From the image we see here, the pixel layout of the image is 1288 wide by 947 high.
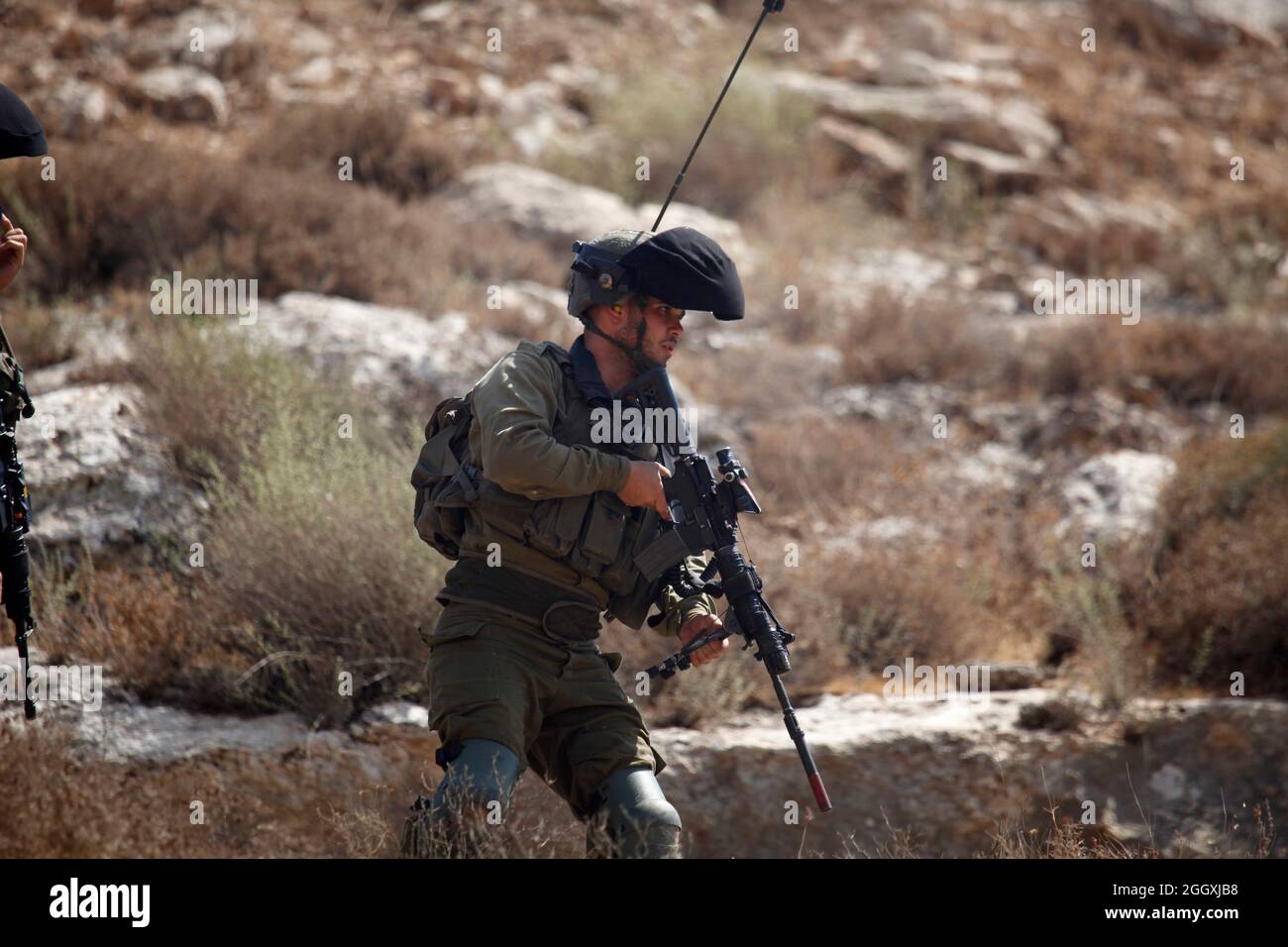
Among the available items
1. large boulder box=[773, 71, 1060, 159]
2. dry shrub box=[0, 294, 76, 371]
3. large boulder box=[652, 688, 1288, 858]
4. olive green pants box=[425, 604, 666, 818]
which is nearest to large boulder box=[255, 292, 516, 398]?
dry shrub box=[0, 294, 76, 371]

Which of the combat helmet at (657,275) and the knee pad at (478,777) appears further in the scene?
the combat helmet at (657,275)

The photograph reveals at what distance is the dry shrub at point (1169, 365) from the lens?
28.5 feet

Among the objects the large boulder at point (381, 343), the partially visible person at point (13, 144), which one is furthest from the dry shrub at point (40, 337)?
the partially visible person at point (13, 144)

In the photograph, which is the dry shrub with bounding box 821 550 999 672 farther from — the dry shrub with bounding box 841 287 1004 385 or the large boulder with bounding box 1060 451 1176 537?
the dry shrub with bounding box 841 287 1004 385

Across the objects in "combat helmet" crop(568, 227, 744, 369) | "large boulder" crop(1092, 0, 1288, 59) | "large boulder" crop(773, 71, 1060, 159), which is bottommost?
"combat helmet" crop(568, 227, 744, 369)

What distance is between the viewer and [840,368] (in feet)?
29.1

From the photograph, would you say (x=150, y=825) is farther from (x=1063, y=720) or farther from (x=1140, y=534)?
(x=1140, y=534)

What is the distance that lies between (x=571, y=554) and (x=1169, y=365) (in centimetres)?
688

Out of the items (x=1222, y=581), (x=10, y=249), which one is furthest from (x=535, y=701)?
(x=1222, y=581)

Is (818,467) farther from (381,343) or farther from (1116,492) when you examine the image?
(381,343)

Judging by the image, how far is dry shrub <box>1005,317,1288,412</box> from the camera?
28.5 feet

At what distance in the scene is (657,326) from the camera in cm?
347

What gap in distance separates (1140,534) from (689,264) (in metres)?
4.24

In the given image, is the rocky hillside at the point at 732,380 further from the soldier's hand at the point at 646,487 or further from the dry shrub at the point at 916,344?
the soldier's hand at the point at 646,487
